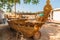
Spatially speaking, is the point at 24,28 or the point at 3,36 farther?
the point at 3,36

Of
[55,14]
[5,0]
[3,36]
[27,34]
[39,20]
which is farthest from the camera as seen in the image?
[55,14]

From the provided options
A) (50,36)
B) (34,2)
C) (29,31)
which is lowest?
(50,36)

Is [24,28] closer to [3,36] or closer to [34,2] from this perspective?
[3,36]

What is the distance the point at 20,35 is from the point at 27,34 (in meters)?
0.34

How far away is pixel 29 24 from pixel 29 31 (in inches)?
8.6

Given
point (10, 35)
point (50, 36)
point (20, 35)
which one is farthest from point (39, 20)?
point (50, 36)

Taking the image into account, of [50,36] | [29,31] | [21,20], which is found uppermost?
[21,20]

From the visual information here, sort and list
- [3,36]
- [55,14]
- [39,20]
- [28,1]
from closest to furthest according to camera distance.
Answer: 1. [39,20]
2. [3,36]
3. [28,1]
4. [55,14]

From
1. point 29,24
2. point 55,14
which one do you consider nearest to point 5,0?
point 29,24

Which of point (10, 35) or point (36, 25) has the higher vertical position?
point (36, 25)

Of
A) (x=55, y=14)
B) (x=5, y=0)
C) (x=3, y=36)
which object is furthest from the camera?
(x=55, y=14)

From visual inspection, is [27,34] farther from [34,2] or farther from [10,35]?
[34,2]

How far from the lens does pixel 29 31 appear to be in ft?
15.0

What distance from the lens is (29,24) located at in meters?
4.53
